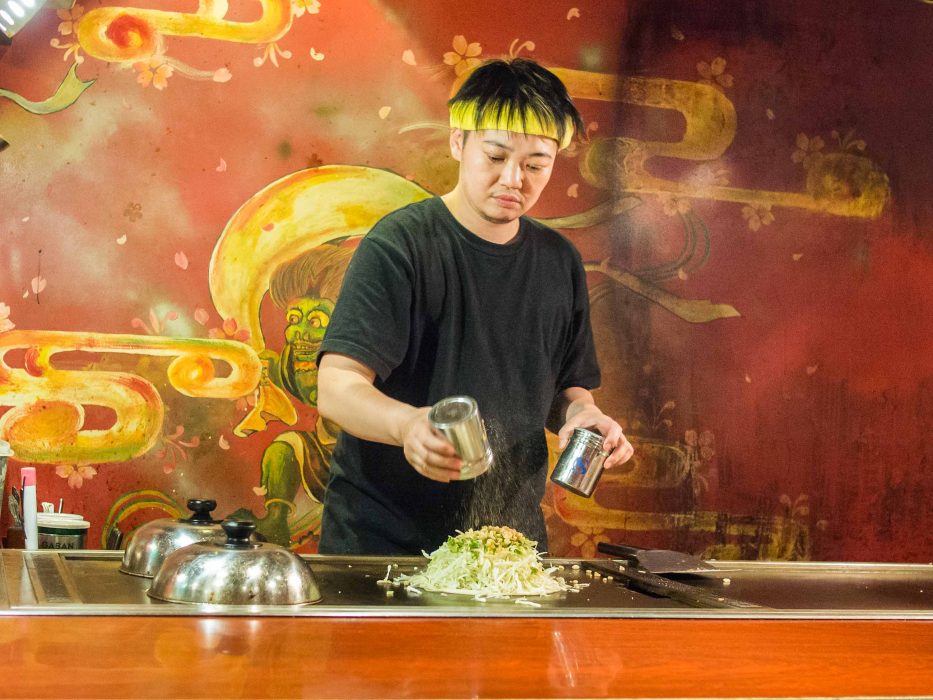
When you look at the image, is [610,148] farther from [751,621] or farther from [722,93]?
[751,621]

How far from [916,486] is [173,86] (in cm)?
320

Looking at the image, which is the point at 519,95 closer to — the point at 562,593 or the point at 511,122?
the point at 511,122

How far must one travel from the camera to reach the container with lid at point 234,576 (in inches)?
58.7

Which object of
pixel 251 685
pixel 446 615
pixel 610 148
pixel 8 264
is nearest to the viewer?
pixel 251 685

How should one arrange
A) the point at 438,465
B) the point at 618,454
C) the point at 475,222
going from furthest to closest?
1. the point at 475,222
2. the point at 618,454
3. the point at 438,465

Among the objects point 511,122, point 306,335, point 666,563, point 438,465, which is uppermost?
point 511,122

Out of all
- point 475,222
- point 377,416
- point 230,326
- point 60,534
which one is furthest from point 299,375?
point 377,416

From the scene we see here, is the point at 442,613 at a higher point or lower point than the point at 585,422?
lower

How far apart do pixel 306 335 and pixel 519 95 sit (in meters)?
1.41

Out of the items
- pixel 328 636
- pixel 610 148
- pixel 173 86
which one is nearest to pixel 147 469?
pixel 173 86

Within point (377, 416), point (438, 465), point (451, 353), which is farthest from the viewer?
point (451, 353)

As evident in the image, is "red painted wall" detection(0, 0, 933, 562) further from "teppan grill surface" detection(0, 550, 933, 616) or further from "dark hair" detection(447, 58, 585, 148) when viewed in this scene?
A: "teppan grill surface" detection(0, 550, 933, 616)

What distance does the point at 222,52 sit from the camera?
11.5 feet

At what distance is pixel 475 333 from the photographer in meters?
2.45
